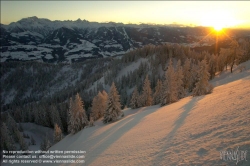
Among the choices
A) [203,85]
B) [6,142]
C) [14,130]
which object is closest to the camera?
[203,85]

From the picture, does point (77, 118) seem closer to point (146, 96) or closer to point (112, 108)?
point (112, 108)

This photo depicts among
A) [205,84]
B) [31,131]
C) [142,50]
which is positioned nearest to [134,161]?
[205,84]

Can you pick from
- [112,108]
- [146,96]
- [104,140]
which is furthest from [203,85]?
[104,140]

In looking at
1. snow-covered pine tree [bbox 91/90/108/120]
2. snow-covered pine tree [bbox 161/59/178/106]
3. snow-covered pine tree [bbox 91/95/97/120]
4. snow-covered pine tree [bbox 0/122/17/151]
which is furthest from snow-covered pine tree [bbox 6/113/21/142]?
snow-covered pine tree [bbox 161/59/178/106]

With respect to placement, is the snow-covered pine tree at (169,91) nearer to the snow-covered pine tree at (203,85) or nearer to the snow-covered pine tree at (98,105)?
the snow-covered pine tree at (203,85)

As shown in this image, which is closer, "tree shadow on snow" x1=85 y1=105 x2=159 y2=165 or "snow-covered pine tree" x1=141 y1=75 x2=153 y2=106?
"tree shadow on snow" x1=85 y1=105 x2=159 y2=165

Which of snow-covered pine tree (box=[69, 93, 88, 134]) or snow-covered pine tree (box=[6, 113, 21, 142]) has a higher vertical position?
snow-covered pine tree (box=[69, 93, 88, 134])

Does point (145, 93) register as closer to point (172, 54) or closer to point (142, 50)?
point (172, 54)

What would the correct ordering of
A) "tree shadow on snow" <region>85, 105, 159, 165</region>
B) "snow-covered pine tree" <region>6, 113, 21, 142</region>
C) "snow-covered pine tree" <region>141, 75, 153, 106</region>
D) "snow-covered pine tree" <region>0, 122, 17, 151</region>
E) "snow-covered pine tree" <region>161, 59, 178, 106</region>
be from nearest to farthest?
"tree shadow on snow" <region>85, 105, 159, 165</region>
"snow-covered pine tree" <region>161, 59, 178, 106</region>
"snow-covered pine tree" <region>141, 75, 153, 106</region>
"snow-covered pine tree" <region>0, 122, 17, 151</region>
"snow-covered pine tree" <region>6, 113, 21, 142</region>

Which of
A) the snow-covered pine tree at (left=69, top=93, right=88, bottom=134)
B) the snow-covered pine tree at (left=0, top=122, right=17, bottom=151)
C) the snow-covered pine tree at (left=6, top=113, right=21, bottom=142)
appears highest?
the snow-covered pine tree at (left=69, top=93, right=88, bottom=134)

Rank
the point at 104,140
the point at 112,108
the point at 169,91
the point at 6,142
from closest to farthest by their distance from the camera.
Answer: the point at 104,140, the point at 169,91, the point at 112,108, the point at 6,142

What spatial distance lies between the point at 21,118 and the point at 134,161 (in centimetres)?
10850

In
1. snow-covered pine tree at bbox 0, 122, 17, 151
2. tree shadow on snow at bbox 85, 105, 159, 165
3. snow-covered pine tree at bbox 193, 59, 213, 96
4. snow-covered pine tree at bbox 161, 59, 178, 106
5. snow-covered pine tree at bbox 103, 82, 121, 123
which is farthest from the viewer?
snow-covered pine tree at bbox 0, 122, 17, 151

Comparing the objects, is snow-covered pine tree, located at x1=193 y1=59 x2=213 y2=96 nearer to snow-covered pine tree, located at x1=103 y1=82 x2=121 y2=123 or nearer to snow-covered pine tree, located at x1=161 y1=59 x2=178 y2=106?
snow-covered pine tree, located at x1=161 y1=59 x2=178 y2=106
